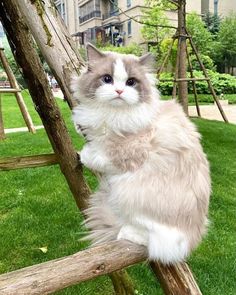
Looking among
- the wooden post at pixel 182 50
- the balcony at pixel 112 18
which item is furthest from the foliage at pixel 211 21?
the wooden post at pixel 182 50

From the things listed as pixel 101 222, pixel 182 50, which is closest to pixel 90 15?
pixel 182 50

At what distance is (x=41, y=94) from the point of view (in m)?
1.88

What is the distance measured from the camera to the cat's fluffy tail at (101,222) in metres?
1.66

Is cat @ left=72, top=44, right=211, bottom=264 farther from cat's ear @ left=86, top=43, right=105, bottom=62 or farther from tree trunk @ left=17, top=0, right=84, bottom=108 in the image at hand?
tree trunk @ left=17, top=0, right=84, bottom=108

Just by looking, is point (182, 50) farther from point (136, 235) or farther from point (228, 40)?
point (228, 40)

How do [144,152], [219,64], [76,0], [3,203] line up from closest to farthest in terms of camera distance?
1. [144,152]
2. [3,203]
3. [219,64]
4. [76,0]

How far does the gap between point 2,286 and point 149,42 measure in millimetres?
18774

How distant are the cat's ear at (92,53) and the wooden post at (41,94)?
0.88 ft

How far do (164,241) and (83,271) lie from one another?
311mm

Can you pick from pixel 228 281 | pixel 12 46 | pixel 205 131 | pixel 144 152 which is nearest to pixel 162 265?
pixel 144 152

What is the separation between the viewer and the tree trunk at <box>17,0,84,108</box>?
1830mm

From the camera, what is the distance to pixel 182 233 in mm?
1541

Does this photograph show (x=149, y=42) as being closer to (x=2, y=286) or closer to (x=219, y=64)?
(x=219, y=64)

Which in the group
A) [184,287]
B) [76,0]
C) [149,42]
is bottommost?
[184,287]
